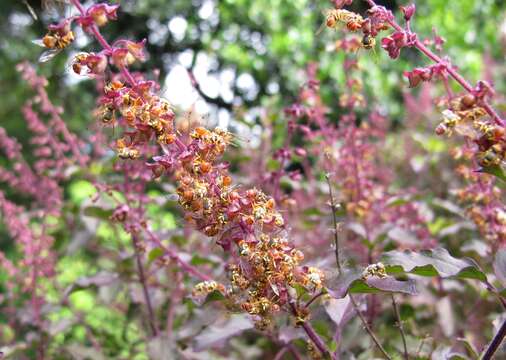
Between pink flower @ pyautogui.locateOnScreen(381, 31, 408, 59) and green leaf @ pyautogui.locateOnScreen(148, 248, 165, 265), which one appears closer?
pink flower @ pyautogui.locateOnScreen(381, 31, 408, 59)

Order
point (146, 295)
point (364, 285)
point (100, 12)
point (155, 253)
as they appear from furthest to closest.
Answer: point (146, 295), point (155, 253), point (364, 285), point (100, 12)

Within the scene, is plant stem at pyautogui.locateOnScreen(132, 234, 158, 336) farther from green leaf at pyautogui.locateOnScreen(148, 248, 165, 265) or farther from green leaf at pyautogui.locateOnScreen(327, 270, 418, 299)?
green leaf at pyautogui.locateOnScreen(327, 270, 418, 299)

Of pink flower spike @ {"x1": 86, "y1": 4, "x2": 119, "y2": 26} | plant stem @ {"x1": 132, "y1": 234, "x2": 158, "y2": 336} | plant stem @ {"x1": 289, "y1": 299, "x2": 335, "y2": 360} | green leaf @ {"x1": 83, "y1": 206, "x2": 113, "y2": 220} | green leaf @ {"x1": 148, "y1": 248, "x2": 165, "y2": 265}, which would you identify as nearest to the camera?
pink flower spike @ {"x1": 86, "y1": 4, "x2": 119, "y2": 26}

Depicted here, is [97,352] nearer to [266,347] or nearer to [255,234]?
[266,347]

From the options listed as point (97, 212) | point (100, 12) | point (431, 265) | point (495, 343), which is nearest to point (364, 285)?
point (431, 265)

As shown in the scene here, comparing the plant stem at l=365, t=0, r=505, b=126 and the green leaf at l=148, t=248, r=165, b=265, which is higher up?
the plant stem at l=365, t=0, r=505, b=126

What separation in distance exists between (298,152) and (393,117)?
12.7ft

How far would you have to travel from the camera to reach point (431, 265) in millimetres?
980

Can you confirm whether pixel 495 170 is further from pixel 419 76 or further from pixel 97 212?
pixel 97 212

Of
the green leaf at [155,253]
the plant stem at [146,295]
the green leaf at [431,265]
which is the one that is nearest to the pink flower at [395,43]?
the green leaf at [431,265]

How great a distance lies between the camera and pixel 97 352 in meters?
1.72

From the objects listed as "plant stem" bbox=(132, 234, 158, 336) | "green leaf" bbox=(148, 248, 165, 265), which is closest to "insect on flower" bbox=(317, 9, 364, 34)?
"green leaf" bbox=(148, 248, 165, 265)

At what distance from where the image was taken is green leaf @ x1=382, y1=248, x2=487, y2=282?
0.99 metres

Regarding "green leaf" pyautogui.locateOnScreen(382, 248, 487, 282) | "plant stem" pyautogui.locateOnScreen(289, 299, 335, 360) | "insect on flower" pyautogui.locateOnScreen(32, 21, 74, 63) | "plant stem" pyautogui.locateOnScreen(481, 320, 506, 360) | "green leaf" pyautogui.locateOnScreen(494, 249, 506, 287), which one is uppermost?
"insect on flower" pyautogui.locateOnScreen(32, 21, 74, 63)
